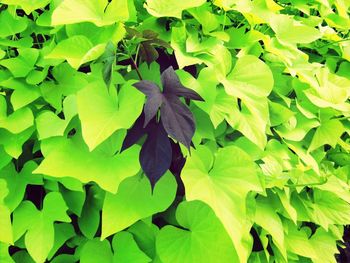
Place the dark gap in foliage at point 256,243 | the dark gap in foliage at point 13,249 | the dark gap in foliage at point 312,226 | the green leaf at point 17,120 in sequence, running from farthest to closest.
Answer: the dark gap in foliage at point 312,226
the dark gap in foliage at point 256,243
the dark gap in foliage at point 13,249
the green leaf at point 17,120

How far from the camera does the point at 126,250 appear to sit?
3.10 feet

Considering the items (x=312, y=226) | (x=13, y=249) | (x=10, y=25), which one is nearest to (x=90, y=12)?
(x=10, y=25)

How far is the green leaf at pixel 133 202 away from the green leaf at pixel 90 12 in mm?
368

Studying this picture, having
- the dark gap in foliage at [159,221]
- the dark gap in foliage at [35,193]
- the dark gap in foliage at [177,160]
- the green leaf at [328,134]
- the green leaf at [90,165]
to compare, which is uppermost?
the green leaf at [90,165]

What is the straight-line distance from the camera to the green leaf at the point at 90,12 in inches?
34.1

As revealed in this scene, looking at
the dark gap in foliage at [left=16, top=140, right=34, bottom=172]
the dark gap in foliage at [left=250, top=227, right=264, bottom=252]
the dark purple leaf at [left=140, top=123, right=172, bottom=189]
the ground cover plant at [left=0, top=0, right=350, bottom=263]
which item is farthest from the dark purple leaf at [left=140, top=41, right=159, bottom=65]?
the dark gap in foliage at [left=250, top=227, right=264, bottom=252]

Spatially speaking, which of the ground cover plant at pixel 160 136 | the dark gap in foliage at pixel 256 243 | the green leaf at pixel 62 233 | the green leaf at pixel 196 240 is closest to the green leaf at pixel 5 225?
the ground cover plant at pixel 160 136

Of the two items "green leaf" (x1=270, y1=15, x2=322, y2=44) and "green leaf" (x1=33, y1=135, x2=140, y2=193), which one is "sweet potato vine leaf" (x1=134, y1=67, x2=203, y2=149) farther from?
"green leaf" (x1=270, y1=15, x2=322, y2=44)

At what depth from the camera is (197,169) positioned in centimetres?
90

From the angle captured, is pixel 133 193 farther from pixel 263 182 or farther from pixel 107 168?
pixel 263 182

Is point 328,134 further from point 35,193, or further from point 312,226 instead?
point 35,193

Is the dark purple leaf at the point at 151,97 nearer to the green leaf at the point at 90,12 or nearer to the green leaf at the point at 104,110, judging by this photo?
the green leaf at the point at 104,110

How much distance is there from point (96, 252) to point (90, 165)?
26 centimetres

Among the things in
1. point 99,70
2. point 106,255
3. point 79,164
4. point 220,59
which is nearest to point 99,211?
point 106,255
